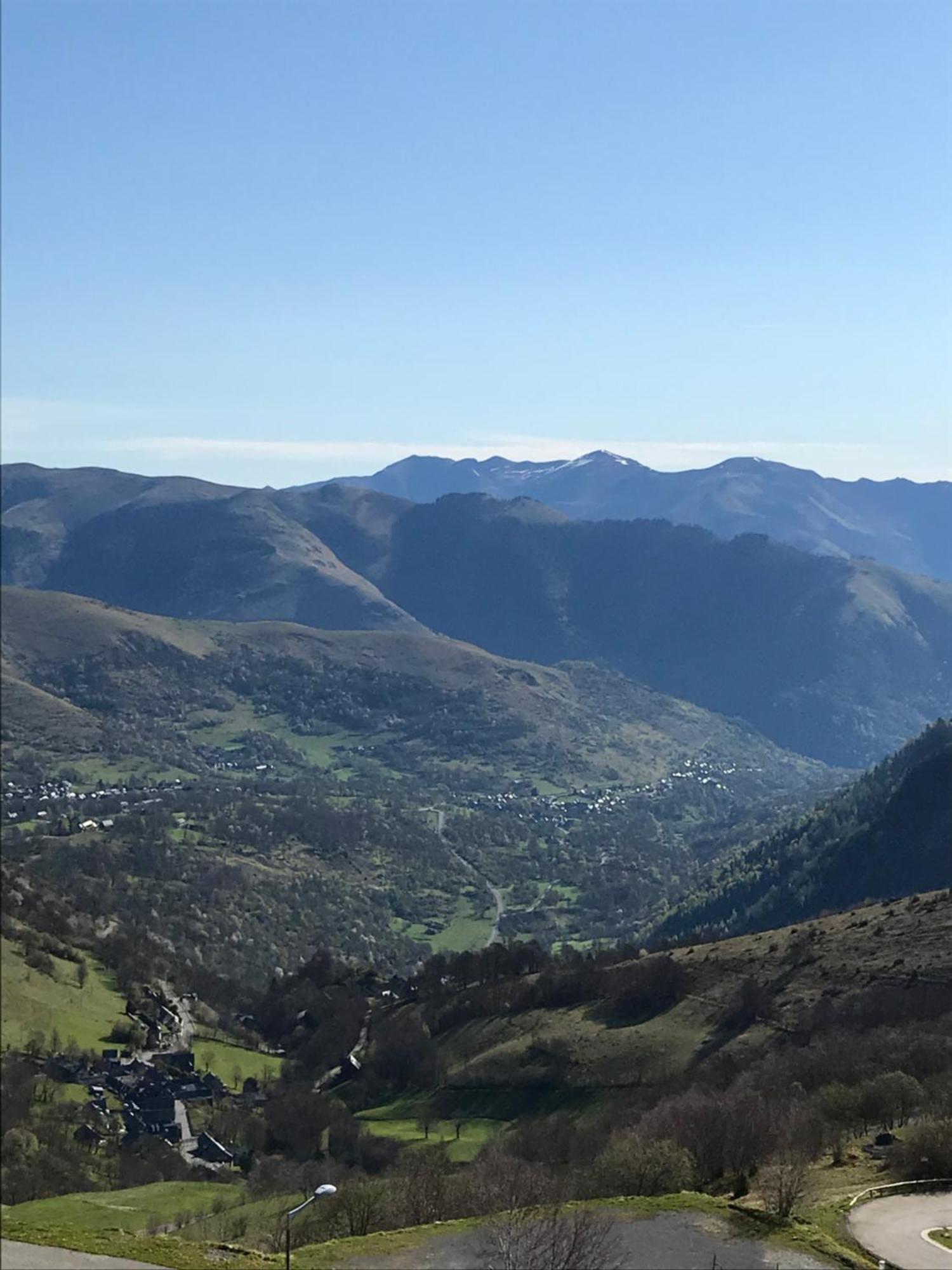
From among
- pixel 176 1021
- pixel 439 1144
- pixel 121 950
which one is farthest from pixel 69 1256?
pixel 121 950

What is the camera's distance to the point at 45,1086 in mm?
123875

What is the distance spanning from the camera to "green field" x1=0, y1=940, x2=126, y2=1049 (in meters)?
142

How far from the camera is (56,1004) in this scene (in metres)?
152

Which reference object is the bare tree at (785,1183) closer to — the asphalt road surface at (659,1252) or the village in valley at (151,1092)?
the asphalt road surface at (659,1252)

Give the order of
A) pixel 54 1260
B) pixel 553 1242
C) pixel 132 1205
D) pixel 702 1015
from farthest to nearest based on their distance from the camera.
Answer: pixel 702 1015 → pixel 132 1205 → pixel 54 1260 → pixel 553 1242

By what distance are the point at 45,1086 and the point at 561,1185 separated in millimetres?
77222

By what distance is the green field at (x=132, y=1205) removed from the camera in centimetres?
8175

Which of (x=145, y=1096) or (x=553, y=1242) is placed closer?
(x=553, y=1242)

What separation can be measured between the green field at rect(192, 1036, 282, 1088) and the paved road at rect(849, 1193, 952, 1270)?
320 ft

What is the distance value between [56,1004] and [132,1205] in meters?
65.9

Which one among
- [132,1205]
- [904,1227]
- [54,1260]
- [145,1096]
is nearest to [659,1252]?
[904,1227]

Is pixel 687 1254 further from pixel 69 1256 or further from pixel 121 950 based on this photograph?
pixel 121 950

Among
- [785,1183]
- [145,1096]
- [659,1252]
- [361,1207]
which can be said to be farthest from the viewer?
[145,1096]

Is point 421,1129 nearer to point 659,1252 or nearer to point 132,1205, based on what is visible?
point 132,1205
